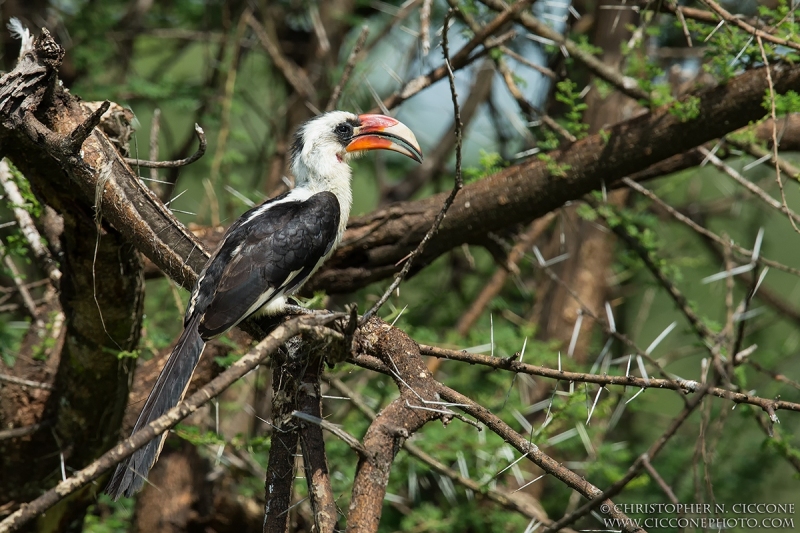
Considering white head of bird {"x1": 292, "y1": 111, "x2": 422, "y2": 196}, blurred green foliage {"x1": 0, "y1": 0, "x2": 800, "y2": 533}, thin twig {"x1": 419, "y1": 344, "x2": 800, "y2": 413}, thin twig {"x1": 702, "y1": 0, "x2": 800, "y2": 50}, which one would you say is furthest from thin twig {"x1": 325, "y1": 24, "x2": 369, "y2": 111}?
thin twig {"x1": 419, "y1": 344, "x2": 800, "y2": 413}

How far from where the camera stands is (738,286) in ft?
18.9

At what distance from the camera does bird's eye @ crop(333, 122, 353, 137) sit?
393cm

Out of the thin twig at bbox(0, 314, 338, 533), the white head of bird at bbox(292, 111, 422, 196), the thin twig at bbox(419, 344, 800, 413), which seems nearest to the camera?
the thin twig at bbox(0, 314, 338, 533)

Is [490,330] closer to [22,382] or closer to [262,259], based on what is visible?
[262,259]

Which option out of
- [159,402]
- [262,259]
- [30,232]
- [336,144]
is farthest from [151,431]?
[336,144]

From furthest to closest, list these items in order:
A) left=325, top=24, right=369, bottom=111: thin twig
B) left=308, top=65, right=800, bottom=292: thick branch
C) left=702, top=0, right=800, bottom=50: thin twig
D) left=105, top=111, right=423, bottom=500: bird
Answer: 1. left=325, top=24, right=369, bottom=111: thin twig
2. left=308, top=65, right=800, bottom=292: thick branch
3. left=702, top=0, right=800, bottom=50: thin twig
4. left=105, top=111, right=423, bottom=500: bird

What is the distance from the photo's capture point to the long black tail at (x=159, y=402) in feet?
7.16

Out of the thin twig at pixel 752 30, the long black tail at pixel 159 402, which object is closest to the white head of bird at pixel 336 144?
the long black tail at pixel 159 402

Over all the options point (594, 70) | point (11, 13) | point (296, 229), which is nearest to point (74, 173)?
point (296, 229)

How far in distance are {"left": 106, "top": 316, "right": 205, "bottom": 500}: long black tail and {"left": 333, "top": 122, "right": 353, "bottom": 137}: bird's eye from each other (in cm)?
146

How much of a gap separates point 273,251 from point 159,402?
790mm

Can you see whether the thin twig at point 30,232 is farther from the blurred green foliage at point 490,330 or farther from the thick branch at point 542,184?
the thick branch at point 542,184

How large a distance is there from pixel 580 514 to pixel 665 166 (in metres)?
2.69

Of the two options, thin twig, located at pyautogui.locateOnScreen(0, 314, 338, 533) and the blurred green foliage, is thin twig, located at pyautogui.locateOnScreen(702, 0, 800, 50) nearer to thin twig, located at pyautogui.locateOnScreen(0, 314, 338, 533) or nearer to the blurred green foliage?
the blurred green foliage
